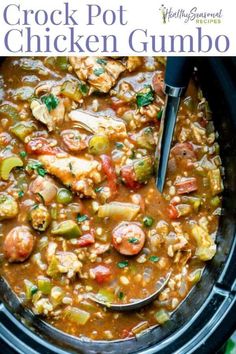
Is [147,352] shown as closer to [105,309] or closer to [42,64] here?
[105,309]

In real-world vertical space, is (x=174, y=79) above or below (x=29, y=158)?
above

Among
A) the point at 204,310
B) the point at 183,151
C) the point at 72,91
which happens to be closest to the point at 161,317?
the point at 204,310

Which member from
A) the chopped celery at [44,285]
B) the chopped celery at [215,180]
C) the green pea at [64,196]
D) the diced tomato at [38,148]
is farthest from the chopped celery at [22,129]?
the chopped celery at [215,180]

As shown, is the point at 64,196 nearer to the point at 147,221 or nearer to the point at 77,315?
the point at 147,221

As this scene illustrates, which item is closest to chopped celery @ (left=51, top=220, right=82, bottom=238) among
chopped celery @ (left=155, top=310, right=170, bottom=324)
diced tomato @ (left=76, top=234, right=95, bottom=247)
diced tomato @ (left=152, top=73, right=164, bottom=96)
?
diced tomato @ (left=76, top=234, right=95, bottom=247)

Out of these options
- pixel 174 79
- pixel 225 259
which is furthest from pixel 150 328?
pixel 174 79
